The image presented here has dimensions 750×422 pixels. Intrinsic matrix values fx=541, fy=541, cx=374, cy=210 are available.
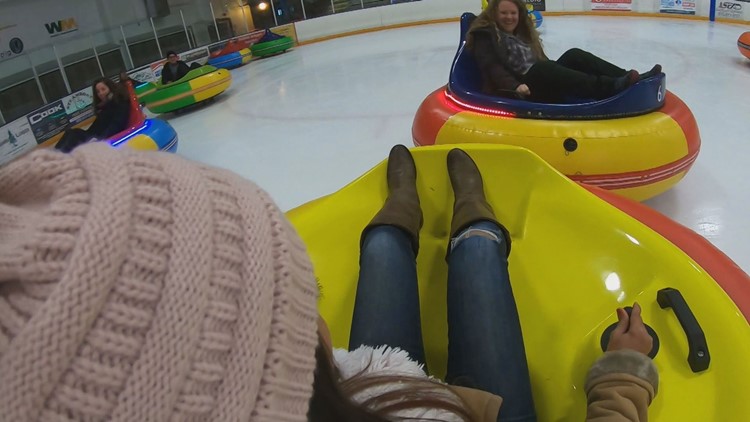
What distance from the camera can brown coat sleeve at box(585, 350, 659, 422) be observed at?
0.77m

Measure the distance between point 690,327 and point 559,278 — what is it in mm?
331

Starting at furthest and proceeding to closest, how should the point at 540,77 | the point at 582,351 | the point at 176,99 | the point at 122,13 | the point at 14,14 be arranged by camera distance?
the point at 122,13, the point at 14,14, the point at 176,99, the point at 540,77, the point at 582,351

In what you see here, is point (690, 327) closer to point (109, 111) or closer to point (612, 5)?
point (109, 111)

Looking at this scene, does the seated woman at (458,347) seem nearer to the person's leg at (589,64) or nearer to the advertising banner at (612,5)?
the person's leg at (589,64)

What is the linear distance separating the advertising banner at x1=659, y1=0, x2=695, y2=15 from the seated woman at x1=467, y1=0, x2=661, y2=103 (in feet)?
15.0

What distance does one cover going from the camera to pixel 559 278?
4.17ft

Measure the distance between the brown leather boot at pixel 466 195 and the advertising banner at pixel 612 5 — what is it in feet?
21.4

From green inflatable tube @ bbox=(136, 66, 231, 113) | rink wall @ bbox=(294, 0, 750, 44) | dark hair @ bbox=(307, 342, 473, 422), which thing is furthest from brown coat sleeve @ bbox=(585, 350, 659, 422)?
rink wall @ bbox=(294, 0, 750, 44)

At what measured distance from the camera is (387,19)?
878cm

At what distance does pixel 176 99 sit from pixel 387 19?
4.90m

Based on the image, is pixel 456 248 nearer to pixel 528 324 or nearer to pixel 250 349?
pixel 528 324

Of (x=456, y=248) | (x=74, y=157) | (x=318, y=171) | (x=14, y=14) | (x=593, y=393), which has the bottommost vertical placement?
(x=318, y=171)

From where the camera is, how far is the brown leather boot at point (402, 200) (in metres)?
1.25

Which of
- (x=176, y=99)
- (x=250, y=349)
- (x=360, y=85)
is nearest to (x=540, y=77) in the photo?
(x=250, y=349)
